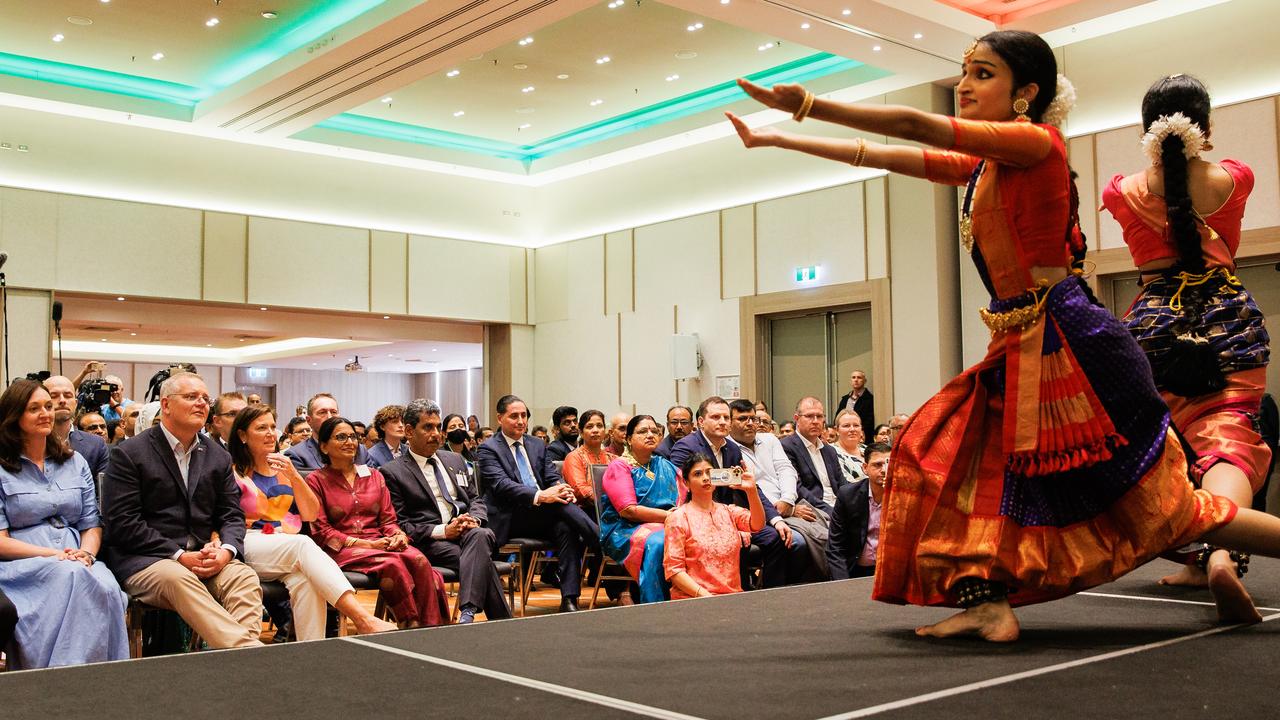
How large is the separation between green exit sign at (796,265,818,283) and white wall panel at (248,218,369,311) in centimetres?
473

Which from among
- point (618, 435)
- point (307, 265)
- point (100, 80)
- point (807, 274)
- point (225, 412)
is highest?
point (100, 80)

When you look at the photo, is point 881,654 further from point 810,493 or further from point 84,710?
point 810,493

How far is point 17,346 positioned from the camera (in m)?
10.0

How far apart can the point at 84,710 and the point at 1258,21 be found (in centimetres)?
871

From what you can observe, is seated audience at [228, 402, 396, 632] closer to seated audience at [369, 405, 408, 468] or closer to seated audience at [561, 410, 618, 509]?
seated audience at [369, 405, 408, 468]

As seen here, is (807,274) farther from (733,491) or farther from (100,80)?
(100,80)

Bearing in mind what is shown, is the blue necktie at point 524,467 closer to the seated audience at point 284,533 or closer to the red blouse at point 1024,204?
the seated audience at point 284,533

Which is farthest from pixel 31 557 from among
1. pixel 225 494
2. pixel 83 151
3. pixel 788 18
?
pixel 83 151

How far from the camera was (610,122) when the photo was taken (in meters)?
12.0

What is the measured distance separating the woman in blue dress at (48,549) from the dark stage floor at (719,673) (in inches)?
54.8

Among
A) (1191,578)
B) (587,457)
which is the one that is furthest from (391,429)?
(1191,578)

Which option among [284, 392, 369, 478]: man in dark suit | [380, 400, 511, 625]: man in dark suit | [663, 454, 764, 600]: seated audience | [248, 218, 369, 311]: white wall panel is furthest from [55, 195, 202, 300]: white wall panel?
[663, 454, 764, 600]: seated audience

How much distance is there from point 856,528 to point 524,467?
188cm

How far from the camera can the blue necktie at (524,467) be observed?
5.91 m
